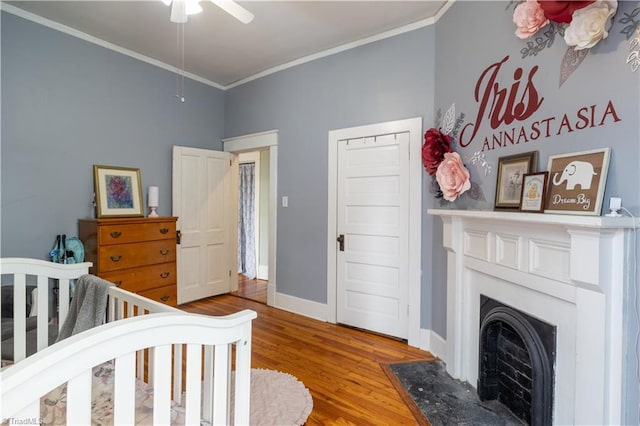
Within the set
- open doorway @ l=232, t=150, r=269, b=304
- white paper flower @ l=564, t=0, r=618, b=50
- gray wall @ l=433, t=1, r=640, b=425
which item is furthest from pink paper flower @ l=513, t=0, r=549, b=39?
open doorway @ l=232, t=150, r=269, b=304

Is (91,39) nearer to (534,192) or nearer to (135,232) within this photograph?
(135,232)

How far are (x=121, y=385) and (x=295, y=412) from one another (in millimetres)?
1290

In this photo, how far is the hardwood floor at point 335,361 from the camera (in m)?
1.83

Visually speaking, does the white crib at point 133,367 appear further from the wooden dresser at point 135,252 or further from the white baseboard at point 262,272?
the white baseboard at point 262,272

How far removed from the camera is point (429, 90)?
2629mm

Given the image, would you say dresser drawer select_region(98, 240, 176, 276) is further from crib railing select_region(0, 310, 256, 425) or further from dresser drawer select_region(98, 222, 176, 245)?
crib railing select_region(0, 310, 256, 425)

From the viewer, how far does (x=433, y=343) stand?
2.56 meters

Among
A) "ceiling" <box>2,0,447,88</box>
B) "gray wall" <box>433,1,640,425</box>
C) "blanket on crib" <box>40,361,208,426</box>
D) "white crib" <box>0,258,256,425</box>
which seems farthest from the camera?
"ceiling" <box>2,0,447,88</box>

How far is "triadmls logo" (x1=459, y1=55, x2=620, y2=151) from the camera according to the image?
4.55 ft

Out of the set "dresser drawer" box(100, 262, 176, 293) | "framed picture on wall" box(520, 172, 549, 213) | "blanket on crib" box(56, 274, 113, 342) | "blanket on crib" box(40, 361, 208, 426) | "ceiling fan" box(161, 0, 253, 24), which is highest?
"ceiling fan" box(161, 0, 253, 24)

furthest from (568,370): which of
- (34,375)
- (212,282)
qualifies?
(212,282)

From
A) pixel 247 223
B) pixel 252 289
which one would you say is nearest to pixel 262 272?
pixel 252 289

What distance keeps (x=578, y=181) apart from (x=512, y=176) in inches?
16.0

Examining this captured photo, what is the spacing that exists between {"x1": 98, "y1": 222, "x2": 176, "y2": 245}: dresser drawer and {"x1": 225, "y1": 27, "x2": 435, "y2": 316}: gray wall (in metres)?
1.22
